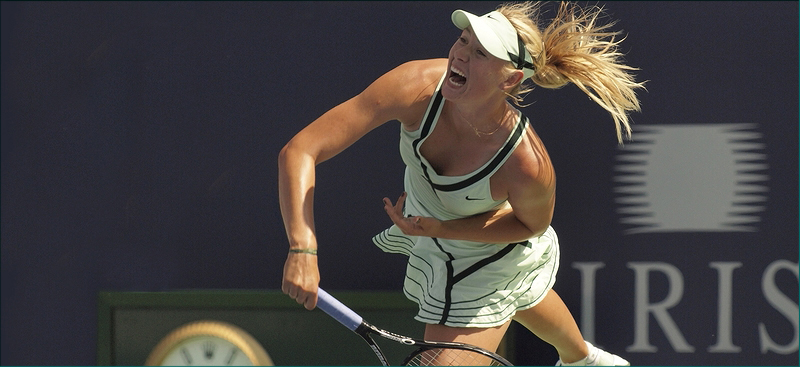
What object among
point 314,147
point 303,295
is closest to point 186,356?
point 303,295

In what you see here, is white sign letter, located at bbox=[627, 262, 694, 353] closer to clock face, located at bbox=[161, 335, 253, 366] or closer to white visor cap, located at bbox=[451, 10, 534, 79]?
white visor cap, located at bbox=[451, 10, 534, 79]

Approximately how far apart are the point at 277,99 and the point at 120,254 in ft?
2.76

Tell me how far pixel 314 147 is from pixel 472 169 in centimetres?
44

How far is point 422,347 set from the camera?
8.59ft

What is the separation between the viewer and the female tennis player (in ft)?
8.00

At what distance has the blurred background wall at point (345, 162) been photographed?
11.8 feet

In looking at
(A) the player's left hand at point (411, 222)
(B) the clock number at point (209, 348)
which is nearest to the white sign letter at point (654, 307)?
(A) the player's left hand at point (411, 222)

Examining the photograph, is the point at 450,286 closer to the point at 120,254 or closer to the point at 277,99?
the point at 277,99

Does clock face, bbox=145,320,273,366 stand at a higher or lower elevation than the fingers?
lower

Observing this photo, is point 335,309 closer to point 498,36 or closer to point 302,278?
point 302,278

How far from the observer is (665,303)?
3.68 metres

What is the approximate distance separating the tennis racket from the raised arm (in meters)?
0.12

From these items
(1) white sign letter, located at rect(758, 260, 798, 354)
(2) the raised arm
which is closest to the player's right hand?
(2) the raised arm


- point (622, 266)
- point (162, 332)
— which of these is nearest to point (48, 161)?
point (162, 332)
